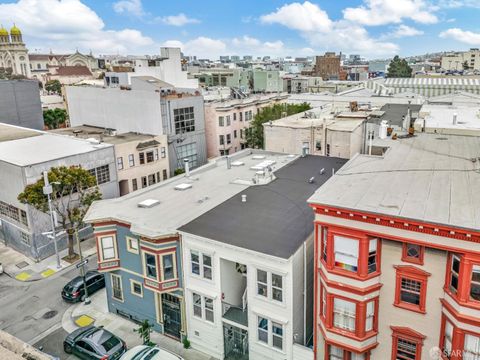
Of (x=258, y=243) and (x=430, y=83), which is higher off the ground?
(x=430, y=83)

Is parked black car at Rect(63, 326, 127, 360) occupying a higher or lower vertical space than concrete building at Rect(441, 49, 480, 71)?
lower

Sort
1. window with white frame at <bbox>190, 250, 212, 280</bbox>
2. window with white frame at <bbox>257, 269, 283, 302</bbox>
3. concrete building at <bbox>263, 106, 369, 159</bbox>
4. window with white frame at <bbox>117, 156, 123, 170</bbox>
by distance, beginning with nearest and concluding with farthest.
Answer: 1. window with white frame at <bbox>257, 269, 283, 302</bbox>
2. window with white frame at <bbox>190, 250, 212, 280</bbox>
3. concrete building at <bbox>263, 106, 369, 159</bbox>
4. window with white frame at <bbox>117, 156, 123, 170</bbox>

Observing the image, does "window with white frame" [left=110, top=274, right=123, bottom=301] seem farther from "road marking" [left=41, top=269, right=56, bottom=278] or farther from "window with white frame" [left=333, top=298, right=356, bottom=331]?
"window with white frame" [left=333, top=298, right=356, bottom=331]

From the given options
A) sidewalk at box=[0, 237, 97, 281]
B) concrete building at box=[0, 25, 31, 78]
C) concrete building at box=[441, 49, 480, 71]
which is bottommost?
sidewalk at box=[0, 237, 97, 281]

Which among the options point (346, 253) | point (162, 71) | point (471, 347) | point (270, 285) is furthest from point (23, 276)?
point (162, 71)

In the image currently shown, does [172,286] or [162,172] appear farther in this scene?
[162,172]

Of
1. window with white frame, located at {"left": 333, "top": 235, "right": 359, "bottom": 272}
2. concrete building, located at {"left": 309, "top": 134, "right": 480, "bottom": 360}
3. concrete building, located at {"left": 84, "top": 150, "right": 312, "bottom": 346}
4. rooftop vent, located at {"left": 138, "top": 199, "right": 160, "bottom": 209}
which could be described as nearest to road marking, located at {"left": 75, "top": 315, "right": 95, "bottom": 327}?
concrete building, located at {"left": 84, "top": 150, "right": 312, "bottom": 346}

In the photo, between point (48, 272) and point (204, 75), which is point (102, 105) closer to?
point (48, 272)

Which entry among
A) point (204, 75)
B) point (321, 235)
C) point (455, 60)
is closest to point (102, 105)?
point (321, 235)
